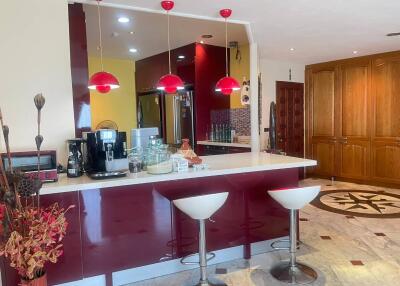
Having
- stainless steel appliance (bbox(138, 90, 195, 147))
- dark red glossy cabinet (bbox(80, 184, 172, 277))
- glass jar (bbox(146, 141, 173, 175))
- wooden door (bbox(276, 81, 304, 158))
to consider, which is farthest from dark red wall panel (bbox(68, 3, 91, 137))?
wooden door (bbox(276, 81, 304, 158))

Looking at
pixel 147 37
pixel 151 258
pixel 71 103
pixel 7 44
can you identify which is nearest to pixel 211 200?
pixel 151 258

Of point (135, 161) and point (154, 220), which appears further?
point (135, 161)

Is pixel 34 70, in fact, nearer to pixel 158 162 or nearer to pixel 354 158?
pixel 158 162

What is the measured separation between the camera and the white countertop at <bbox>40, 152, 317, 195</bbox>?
7.74 feet

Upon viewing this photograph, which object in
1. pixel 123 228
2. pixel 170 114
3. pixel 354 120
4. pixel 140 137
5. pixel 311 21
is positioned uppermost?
pixel 311 21

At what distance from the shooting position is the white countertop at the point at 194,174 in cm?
236

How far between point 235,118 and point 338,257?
3303 millimetres

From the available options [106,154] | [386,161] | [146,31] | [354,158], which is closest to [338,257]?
[106,154]

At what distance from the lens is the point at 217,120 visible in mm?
6078

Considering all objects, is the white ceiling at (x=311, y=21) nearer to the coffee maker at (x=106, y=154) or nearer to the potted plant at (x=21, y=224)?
the coffee maker at (x=106, y=154)

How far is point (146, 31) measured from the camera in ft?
16.4

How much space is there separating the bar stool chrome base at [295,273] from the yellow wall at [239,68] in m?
3.50

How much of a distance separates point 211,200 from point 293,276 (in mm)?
1053

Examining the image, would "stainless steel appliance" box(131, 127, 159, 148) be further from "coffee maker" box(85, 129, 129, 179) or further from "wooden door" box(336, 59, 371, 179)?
"wooden door" box(336, 59, 371, 179)
